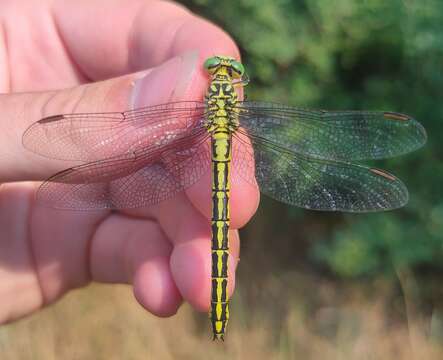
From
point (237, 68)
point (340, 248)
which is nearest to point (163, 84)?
point (237, 68)

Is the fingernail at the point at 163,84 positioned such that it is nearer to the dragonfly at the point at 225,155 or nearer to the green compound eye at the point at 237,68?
the dragonfly at the point at 225,155

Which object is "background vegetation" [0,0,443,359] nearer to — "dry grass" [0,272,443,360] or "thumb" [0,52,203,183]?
"dry grass" [0,272,443,360]

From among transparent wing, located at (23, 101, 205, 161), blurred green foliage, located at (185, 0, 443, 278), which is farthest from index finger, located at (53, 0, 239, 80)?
blurred green foliage, located at (185, 0, 443, 278)

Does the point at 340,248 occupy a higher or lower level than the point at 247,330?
higher

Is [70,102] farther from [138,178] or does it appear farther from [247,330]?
[247,330]

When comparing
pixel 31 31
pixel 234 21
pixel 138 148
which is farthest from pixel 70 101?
pixel 234 21

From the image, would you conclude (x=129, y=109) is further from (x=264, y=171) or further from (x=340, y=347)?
(x=340, y=347)
